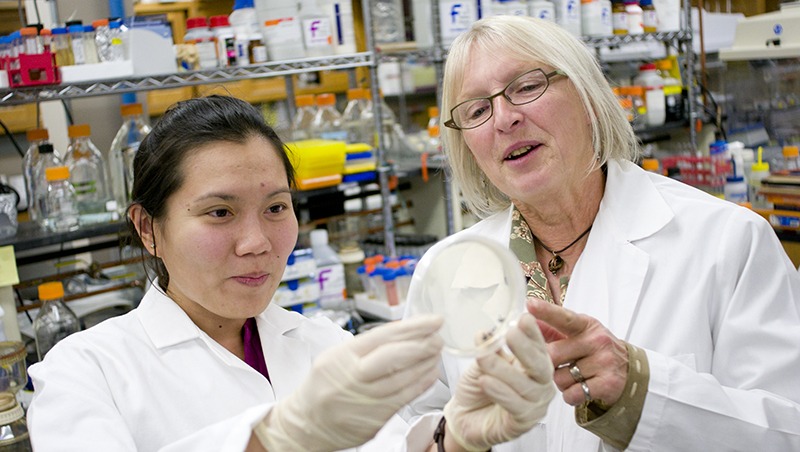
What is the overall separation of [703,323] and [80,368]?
1093 millimetres

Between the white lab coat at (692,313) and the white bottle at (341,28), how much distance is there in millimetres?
1276

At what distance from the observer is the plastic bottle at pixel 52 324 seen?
1924mm

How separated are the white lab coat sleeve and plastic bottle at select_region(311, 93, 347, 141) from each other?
5.31ft

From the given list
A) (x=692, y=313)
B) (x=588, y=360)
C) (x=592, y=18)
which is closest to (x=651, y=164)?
(x=592, y=18)

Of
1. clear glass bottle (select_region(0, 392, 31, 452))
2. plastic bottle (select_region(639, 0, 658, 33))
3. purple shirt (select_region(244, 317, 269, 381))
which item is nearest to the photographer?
purple shirt (select_region(244, 317, 269, 381))

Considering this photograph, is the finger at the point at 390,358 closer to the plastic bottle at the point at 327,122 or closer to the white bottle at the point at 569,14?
the plastic bottle at the point at 327,122

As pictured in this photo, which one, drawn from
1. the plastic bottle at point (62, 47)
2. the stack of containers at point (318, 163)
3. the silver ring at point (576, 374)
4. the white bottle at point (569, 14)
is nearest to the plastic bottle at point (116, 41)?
the plastic bottle at point (62, 47)

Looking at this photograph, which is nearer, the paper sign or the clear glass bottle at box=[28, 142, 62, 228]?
the paper sign

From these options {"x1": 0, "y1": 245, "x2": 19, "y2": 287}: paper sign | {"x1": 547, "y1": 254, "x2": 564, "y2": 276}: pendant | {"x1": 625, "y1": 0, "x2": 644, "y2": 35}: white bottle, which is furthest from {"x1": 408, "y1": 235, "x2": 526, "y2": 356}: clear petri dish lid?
{"x1": 625, "y1": 0, "x2": 644, "y2": 35}: white bottle

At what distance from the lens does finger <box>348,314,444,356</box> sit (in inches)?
30.5

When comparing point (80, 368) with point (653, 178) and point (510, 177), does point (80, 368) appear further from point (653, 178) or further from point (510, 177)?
point (653, 178)

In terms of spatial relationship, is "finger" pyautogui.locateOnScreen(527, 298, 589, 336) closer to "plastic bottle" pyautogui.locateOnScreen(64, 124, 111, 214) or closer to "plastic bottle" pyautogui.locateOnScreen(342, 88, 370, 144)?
"plastic bottle" pyautogui.locateOnScreen(64, 124, 111, 214)

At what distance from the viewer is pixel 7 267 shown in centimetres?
180

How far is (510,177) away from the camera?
129 centimetres
